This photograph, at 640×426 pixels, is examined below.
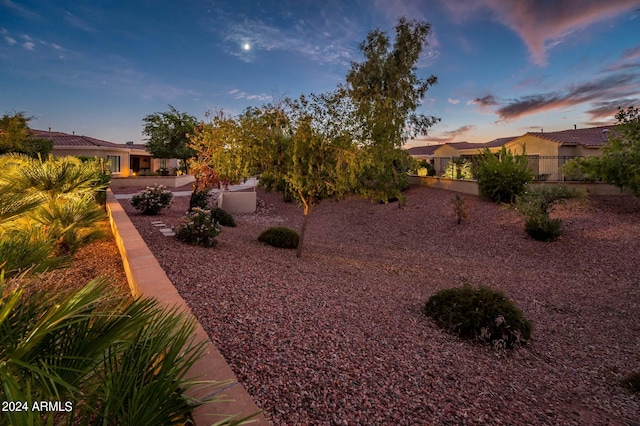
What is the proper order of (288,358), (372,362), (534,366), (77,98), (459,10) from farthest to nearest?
(77,98) → (459,10) → (534,366) → (372,362) → (288,358)

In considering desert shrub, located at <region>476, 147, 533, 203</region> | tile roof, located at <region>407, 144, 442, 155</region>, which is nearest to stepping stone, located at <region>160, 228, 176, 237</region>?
desert shrub, located at <region>476, 147, 533, 203</region>

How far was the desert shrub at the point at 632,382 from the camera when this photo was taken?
4.46m

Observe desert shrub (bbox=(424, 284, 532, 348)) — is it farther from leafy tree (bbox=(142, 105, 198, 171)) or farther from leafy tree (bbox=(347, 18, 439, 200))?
leafy tree (bbox=(142, 105, 198, 171))

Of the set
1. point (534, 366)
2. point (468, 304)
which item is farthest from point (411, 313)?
point (534, 366)

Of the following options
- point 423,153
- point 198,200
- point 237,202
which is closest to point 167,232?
point 198,200

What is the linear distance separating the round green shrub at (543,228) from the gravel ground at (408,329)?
14.6 inches

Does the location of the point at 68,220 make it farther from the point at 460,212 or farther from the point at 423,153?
the point at 423,153

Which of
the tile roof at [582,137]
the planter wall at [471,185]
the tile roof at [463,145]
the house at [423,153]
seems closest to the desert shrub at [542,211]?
the planter wall at [471,185]

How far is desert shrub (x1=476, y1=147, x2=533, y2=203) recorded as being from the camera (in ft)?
58.4

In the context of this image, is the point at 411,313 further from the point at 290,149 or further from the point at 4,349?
the point at 4,349

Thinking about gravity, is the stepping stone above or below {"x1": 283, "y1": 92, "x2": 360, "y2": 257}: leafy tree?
below

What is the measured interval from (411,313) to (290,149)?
16.4 feet

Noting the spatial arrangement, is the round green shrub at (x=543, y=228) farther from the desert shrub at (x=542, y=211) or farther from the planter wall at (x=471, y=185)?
the planter wall at (x=471, y=185)

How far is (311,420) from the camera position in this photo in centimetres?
278
